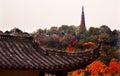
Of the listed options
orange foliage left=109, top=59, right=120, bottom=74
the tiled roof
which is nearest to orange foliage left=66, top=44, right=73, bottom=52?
orange foliage left=109, top=59, right=120, bottom=74

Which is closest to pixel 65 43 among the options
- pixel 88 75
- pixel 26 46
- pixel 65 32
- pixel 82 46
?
pixel 82 46

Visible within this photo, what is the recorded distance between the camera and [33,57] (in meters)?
10.4

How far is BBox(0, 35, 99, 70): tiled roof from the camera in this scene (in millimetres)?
9531

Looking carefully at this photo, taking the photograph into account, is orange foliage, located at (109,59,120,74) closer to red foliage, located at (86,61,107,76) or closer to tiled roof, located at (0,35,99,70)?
red foliage, located at (86,61,107,76)

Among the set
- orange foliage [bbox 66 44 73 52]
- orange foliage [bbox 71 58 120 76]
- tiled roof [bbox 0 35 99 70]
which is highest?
tiled roof [bbox 0 35 99 70]

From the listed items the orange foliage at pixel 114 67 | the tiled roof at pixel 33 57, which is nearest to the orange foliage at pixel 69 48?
the orange foliage at pixel 114 67

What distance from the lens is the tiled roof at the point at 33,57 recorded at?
31.3ft

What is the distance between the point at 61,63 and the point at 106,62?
2443 inches

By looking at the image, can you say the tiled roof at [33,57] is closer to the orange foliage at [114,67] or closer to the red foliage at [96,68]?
the red foliage at [96,68]

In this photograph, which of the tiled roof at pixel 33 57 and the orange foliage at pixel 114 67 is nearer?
the tiled roof at pixel 33 57

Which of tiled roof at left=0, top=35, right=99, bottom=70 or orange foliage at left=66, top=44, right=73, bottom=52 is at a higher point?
tiled roof at left=0, top=35, right=99, bottom=70

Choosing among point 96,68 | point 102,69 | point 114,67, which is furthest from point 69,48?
point 114,67

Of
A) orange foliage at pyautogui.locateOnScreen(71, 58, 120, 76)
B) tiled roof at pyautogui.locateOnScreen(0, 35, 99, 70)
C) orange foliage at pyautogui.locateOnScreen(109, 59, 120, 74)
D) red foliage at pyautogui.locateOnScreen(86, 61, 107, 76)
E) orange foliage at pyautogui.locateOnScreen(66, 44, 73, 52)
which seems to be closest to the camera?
tiled roof at pyautogui.locateOnScreen(0, 35, 99, 70)

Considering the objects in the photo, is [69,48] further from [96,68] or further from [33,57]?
[33,57]
